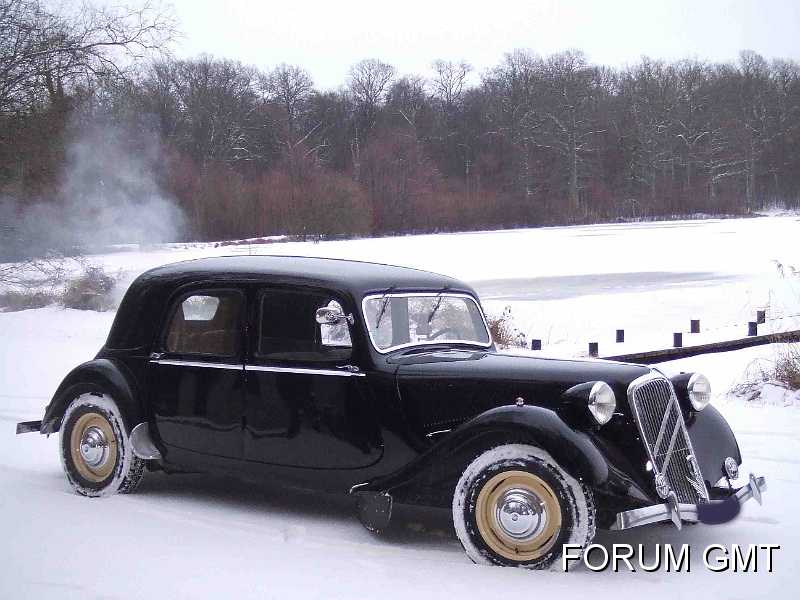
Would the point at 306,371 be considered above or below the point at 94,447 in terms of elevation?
above

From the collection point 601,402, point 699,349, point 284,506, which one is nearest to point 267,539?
point 284,506

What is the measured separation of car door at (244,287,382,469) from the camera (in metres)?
5.67

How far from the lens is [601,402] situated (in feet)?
16.6

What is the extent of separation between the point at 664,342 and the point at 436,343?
35.1 feet

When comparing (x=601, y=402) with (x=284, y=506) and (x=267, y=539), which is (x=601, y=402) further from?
(x=284, y=506)

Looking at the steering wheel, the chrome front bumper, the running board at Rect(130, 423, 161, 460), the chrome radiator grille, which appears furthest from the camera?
the running board at Rect(130, 423, 161, 460)

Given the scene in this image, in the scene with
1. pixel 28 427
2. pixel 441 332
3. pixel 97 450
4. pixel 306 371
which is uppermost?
pixel 441 332

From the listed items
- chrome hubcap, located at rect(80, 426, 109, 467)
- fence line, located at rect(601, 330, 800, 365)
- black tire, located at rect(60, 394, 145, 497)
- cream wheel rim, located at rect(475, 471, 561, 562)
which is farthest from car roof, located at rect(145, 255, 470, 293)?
fence line, located at rect(601, 330, 800, 365)

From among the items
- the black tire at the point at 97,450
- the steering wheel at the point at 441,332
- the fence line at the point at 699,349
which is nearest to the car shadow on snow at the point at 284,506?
the black tire at the point at 97,450

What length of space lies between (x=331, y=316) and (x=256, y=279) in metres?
0.69

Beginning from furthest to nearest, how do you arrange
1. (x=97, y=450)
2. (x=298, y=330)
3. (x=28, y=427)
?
(x=28, y=427), (x=97, y=450), (x=298, y=330)

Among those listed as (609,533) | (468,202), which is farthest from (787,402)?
(468,202)

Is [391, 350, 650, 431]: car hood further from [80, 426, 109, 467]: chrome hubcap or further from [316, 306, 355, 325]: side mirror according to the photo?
[80, 426, 109, 467]: chrome hubcap

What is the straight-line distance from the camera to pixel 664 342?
52.6 feet
